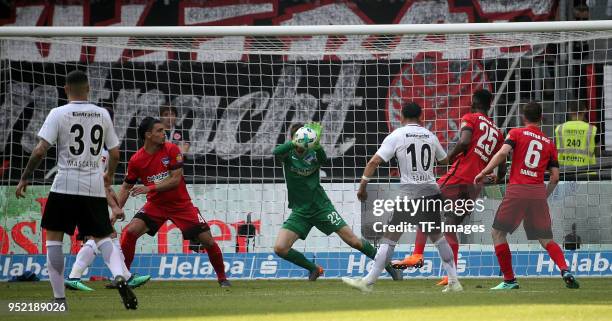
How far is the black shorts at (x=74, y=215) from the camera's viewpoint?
9.45 metres

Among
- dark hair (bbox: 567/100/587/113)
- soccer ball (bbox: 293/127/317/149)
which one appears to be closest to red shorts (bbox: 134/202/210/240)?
soccer ball (bbox: 293/127/317/149)

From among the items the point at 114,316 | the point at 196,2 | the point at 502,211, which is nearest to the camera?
the point at 114,316

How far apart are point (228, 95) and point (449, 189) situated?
668 centimetres

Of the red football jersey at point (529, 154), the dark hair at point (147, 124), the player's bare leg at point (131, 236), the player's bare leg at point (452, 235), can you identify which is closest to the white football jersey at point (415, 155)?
the red football jersey at point (529, 154)

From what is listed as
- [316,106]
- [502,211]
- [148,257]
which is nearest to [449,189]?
[502,211]

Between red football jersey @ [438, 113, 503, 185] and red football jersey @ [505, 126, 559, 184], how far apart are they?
0.90 m

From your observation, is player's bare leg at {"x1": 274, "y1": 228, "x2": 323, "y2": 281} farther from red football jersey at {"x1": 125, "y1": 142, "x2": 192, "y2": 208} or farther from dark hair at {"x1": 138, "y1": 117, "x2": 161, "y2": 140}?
dark hair at {"x1": 138, "y1": 117, "x2": 161, "y2": 140}

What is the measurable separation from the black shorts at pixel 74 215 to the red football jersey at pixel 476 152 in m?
5.18

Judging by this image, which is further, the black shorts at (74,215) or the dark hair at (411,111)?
the dark hair at (411,111)

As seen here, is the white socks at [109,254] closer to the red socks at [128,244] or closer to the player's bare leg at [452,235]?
the red socks at [128,244]

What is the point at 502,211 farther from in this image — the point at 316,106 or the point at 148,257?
the point at 316,106

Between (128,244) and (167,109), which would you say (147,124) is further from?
(167,109)

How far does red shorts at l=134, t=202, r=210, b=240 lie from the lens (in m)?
13.3

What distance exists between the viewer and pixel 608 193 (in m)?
15.2
